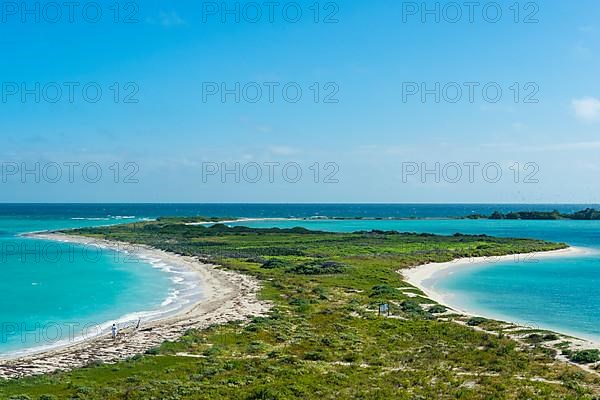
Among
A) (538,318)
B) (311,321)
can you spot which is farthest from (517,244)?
(311,321)

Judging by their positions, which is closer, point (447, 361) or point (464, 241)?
point (447, 361)

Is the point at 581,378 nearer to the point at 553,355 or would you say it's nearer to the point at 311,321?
the point at 553,355

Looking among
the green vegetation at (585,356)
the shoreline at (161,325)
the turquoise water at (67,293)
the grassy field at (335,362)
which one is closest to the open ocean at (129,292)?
the turquoise water at (67,293)

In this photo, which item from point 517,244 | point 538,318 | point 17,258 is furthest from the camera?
point 517,244

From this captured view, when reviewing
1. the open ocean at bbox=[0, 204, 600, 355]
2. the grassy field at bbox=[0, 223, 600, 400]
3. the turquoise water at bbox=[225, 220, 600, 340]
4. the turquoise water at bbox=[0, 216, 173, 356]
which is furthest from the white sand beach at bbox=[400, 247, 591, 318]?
the turquoise water at bbox=[0, 216, 173, 356]

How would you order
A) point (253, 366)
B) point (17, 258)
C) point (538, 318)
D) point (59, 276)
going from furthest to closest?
point (17, 258)
point (59, 276)
point (538, 318)
point (253, 366)

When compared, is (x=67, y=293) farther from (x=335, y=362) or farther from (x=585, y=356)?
(x=585, y=356)
